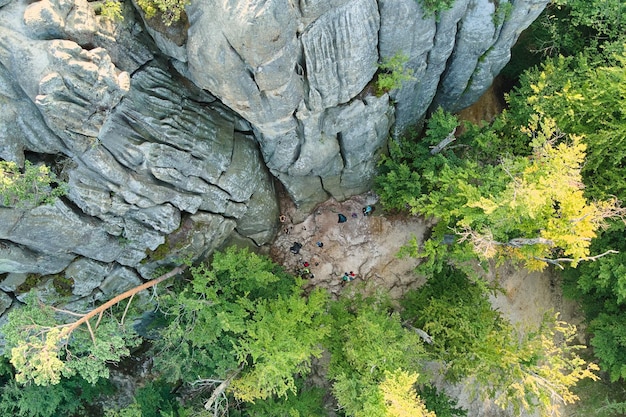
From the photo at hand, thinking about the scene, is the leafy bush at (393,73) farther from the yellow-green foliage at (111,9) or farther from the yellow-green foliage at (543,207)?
the yellow-green foliage at (111,9)

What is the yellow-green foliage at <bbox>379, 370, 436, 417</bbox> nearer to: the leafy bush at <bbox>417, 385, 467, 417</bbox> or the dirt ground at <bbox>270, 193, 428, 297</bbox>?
the leafy bush at <bbox>417, 385, 467, 417</bbox>

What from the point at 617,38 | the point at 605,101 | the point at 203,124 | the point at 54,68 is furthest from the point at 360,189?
the point at 54,68

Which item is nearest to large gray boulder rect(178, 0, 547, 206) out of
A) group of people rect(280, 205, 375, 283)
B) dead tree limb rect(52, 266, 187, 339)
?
group of people rect(280, 205, 375, 283)

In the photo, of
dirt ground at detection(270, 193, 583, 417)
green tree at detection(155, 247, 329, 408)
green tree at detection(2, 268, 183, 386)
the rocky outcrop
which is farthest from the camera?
dirt ground at detection(270, 193, 583, 417)

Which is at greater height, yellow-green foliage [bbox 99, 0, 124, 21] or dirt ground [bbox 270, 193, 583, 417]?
yellow-green foliage [bbox 99, 0, 124, 21]

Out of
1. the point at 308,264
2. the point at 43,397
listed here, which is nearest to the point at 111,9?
the point at 308,264

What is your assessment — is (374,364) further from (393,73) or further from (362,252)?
(393,73)

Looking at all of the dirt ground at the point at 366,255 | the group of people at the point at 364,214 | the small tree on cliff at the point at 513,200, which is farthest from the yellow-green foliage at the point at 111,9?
the group of people at the point at 364,214

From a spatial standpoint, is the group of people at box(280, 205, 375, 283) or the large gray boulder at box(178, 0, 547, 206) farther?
the group of people at box(280, 205, 375, 283)

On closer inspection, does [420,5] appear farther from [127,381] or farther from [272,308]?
[127,381]

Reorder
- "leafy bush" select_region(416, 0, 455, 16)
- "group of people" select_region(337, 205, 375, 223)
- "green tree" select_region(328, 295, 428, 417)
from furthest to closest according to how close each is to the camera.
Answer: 1. "group of people" select_region(337, 205, 375, 223)
2. "green tree" select_region(328, 295, 428, 417)
3. "leafy bush" select_region(416, 0, 455, 16)
